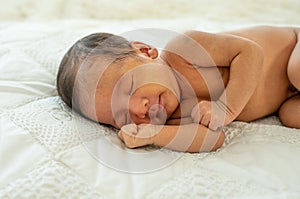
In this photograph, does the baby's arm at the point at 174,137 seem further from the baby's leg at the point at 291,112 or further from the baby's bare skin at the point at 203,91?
the baby's leg at the point at 291,112

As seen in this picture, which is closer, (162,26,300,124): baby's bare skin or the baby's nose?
the baby's nose

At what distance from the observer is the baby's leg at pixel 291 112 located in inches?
37.2

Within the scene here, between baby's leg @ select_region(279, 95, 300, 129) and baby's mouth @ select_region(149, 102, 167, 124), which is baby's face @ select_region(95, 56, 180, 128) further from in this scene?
→ baby's leg @ select_region(279, 95, 300, 129)

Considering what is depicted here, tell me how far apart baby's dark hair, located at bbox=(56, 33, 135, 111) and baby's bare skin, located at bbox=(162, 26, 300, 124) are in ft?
0.40

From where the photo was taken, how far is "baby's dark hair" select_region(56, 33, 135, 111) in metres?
0.88

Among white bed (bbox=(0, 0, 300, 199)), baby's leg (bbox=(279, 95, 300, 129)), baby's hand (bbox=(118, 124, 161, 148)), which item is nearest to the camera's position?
white bed (bbox=(0, 0, 300, 199))

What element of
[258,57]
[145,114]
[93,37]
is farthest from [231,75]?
Result: [93,37]

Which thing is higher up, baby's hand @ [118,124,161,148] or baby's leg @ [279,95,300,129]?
baby's hand @ [118,124,161,148]

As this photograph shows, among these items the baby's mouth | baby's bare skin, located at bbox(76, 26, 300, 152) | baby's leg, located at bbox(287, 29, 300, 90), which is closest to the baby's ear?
baby's bare skin, located at bbox(76, 26, 300, 152)

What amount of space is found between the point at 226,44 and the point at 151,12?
62cm

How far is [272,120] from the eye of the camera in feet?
3.24

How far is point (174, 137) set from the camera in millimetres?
812

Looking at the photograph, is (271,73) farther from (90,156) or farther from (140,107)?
(90,156)

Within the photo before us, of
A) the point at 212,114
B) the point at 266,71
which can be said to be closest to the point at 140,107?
the point at 212,114
